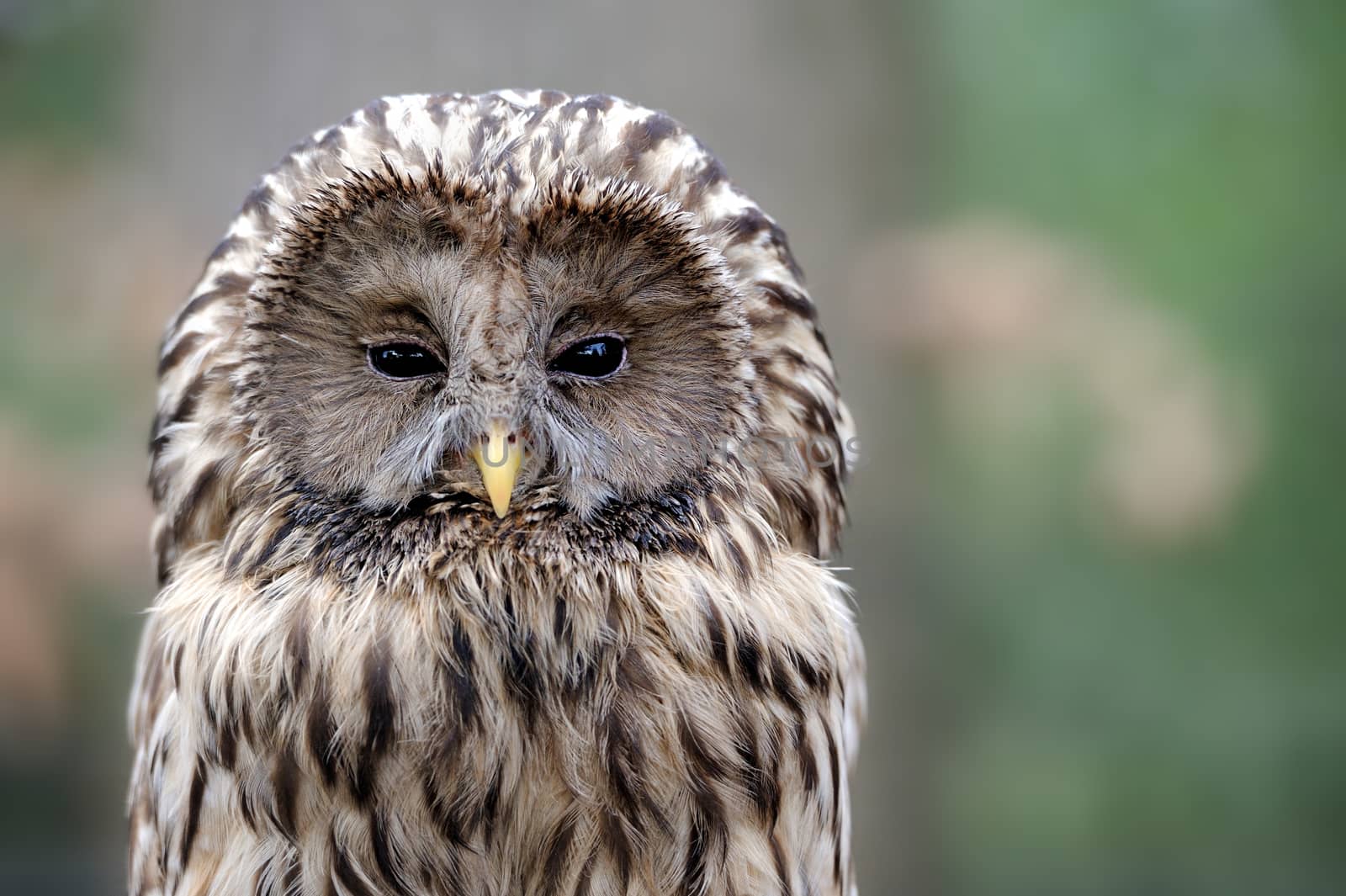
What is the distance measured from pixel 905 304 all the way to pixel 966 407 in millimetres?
392

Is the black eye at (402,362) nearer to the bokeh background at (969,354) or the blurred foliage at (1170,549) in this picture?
the bokeh background at (969,354)

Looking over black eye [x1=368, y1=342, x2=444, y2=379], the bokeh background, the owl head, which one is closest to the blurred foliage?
the bokeh background

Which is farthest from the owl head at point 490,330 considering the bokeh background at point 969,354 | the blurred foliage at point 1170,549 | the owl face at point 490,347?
the blurred foliage at point 1170,549

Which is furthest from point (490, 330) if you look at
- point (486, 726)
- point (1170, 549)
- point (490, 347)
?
point (1170, 549)

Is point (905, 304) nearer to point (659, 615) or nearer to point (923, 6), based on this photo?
point (923, 6)

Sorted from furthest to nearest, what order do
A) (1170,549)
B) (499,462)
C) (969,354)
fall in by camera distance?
(1170,549)
(969,354)
(499,462)

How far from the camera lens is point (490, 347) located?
90cm

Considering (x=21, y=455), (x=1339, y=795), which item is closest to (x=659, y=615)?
(x=21, y=455)

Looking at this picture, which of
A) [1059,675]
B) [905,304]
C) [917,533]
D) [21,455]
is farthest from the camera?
[1059,675]

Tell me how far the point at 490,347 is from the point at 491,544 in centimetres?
17

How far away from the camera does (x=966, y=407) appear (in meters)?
2.41

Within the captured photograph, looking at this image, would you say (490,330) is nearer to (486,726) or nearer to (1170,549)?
(486,726)

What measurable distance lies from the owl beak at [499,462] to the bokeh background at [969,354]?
100cm

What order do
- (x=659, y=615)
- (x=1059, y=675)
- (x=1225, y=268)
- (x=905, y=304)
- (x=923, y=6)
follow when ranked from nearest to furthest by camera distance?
(x=659, y=615) → (x=905, y=304) → (x=923, y=6) → (x=1225, y=268) → (x=1059, y=675)
